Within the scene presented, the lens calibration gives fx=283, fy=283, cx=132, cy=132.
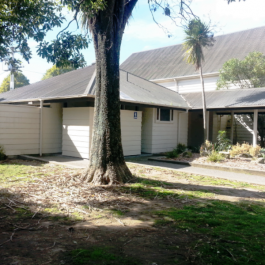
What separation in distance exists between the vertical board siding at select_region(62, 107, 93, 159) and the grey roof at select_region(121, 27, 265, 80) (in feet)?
41.3

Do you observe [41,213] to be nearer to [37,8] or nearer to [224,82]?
[37,8]

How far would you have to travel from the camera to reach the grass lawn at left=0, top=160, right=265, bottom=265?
3.36 meters

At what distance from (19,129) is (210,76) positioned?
14.8 meters

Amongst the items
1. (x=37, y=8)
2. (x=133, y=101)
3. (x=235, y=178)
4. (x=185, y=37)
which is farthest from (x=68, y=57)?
(x=185, y=37)

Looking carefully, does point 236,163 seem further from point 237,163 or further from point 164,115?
point 164,115

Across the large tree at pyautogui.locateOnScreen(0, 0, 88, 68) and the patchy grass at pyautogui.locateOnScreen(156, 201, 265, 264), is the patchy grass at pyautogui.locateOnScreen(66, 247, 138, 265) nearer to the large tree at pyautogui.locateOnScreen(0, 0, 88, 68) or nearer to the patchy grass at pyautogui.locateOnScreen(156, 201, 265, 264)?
the patchy grass at pyautogui.locateOnScreen(156, 201, 265, 264)

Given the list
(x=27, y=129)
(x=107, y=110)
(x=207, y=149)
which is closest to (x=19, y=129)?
(x=27, y=129)

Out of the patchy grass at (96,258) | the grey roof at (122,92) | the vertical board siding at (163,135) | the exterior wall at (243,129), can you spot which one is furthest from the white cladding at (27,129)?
the exterior wall at (243,129)

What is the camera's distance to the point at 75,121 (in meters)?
12.3

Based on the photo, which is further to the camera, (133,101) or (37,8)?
(133,101)

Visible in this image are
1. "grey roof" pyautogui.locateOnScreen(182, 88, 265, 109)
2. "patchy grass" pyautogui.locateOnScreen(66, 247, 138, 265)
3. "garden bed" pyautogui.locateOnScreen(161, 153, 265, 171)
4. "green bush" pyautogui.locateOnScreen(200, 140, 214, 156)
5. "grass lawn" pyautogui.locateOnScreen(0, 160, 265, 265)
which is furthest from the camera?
"grey roof" pyautogui.locateOnScreen(182, 88, 265, 109)

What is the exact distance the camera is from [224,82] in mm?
18875

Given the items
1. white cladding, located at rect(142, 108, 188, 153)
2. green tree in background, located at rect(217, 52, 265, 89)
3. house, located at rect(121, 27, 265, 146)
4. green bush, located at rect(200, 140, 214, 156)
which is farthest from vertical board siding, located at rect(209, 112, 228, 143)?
green bush, located at rect(200, 140, 214, 156)

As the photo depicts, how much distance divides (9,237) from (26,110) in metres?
9.14
